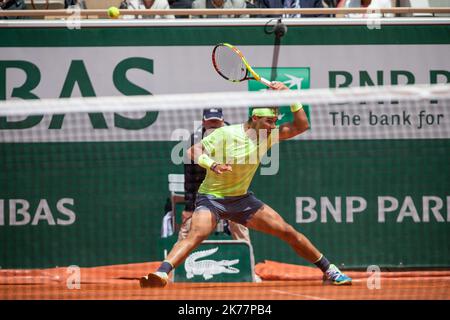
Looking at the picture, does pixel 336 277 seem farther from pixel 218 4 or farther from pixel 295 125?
pixel 218 4

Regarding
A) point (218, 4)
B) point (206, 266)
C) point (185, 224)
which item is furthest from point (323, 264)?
point (218, 4)

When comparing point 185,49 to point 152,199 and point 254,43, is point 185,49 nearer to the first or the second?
point 254,43

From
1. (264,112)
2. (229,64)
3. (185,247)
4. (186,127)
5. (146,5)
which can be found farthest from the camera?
(146,5)

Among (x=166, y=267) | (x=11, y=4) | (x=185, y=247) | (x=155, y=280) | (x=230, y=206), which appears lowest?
(x=155, y=280)

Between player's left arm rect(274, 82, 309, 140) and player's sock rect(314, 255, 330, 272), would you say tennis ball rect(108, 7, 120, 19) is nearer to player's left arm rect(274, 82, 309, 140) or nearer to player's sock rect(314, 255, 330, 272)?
player's left arm rect(274, 82, 309, 140)

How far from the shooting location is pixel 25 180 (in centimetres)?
909

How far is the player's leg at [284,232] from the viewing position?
842 cm

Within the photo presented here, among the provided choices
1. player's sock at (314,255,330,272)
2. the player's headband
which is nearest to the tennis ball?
the player's headband

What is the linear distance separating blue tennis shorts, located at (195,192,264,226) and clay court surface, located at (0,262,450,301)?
712 mm

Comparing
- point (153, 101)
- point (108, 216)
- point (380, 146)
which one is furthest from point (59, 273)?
point (380, 146)

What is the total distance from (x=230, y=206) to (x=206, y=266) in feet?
3.17

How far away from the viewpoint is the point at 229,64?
8844 millimetres

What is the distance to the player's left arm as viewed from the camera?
27.6 feet

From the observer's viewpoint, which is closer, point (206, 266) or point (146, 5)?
point (206, 266)
